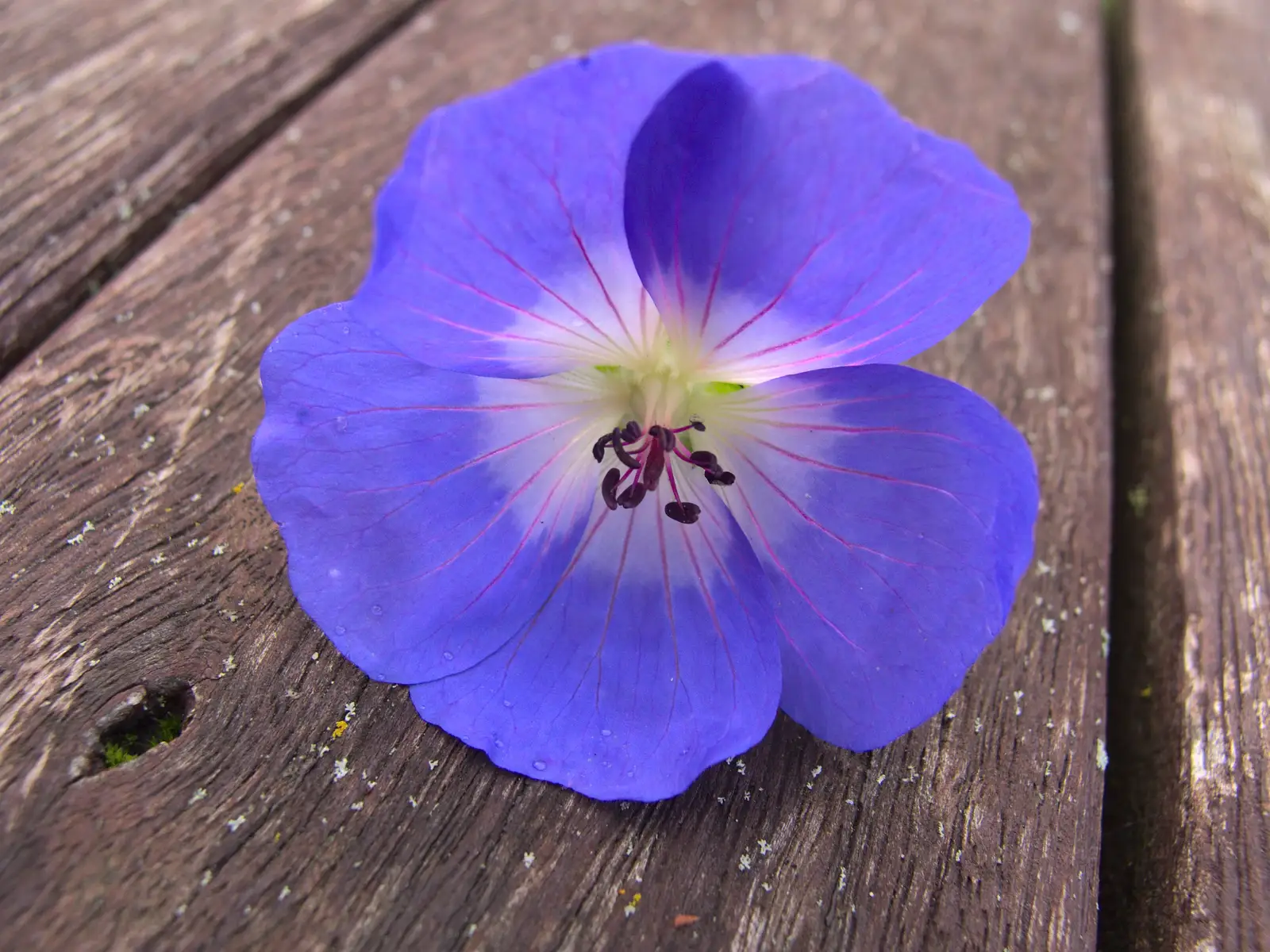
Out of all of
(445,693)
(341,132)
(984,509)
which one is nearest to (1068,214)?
(984,509)

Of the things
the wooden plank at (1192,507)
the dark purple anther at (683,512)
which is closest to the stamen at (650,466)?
the dark purple anther at (683,512)

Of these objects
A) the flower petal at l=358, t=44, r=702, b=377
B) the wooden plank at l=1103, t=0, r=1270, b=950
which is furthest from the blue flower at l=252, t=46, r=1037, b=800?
the wooden plank at l=1103, t=0, r=1270, b=950

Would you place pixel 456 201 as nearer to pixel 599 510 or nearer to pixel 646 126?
pixel 646 126

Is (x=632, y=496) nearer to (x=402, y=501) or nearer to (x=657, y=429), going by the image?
(x=657, y=429)

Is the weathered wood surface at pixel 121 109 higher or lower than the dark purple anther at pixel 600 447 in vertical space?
higher

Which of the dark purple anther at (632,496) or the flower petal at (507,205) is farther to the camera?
the dark purple anther at (632,496)

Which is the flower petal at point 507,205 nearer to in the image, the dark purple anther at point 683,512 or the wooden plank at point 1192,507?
the dark purple anther at point 683,512

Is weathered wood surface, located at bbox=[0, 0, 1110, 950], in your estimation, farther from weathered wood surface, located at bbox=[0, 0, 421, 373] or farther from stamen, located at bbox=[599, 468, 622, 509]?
stamen, located at bbox=[599, 468, 622, 509]
